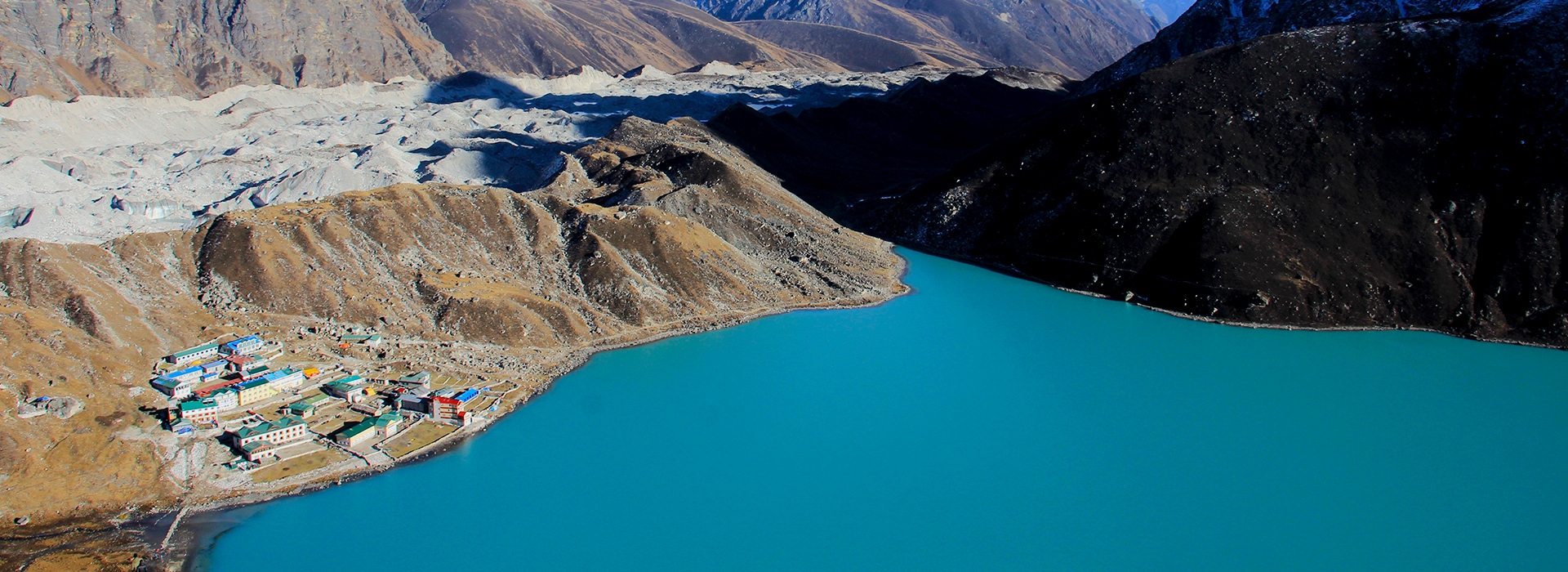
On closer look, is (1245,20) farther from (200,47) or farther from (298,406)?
(200,47)

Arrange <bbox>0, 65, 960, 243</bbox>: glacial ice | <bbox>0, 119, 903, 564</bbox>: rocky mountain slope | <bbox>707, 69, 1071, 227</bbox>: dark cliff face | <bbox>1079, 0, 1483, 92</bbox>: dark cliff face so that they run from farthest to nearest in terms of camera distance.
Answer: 1. <bbox>1079, 0, 1483, 92</bbox>: dark cliff face
2. <bbox>707, 69, 1071, 227</bbox>: dark cliff face
3. <bbox>0, 65, 960, 243</bbox>: glacial ice
4. <bbox>0, 119, 903, 564</bbox>: rocky mountain slope

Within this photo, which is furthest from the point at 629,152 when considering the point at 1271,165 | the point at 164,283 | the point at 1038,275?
the point at 1271,165

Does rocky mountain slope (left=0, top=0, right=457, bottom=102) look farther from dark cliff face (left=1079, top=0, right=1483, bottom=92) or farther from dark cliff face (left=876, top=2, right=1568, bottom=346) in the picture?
dark cliff face (left=1079, top=0, right=1483, bottom=92)

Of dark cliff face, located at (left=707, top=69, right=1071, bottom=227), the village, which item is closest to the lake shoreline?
the village

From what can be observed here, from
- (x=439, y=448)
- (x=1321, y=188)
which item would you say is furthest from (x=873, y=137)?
(x=439, y=448)

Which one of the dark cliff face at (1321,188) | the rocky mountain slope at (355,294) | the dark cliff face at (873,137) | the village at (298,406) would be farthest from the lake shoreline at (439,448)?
the dark cliff face at (873,137)

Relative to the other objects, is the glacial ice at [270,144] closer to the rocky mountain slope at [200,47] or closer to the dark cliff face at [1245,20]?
the rocky mountain slope at [200,47]
